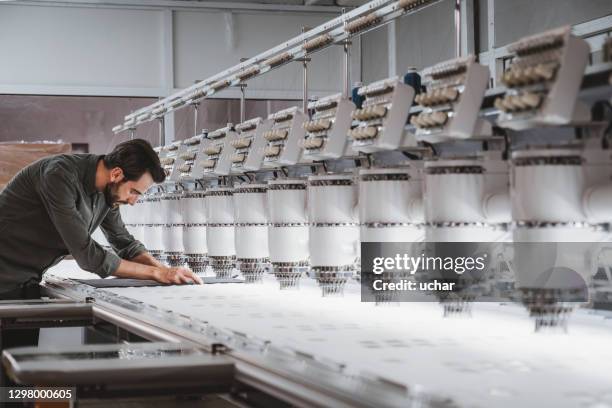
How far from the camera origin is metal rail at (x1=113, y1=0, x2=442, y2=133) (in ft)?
10.7

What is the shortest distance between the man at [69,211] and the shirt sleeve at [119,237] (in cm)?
27

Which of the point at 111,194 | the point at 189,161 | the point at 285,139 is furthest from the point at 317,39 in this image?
the point at 189,161

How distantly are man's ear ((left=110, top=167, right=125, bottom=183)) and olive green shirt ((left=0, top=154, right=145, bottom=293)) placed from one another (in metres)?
0.10

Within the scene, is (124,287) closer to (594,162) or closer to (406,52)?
(594,162)

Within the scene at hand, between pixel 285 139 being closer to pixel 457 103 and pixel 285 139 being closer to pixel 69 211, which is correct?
pixel 69 211

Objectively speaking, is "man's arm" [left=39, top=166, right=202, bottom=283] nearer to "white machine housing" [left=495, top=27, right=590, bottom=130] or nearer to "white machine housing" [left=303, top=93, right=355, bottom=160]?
"white machine housing" [left=303, top=93, right=355, bottom=160]

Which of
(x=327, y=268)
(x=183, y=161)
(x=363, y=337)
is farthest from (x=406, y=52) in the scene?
(x=363, y=337)

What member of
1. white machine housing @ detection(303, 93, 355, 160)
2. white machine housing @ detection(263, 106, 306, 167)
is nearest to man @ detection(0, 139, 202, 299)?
white machine housing @ detection(263, 106, 306, 167)

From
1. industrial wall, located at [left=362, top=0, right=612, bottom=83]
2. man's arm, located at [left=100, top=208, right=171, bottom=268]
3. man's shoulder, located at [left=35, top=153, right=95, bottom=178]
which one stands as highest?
industrial wall, located at [left=362, top=0, right=612, bottom=83]

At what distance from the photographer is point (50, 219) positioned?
167 inches

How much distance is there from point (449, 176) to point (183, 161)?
111 inches

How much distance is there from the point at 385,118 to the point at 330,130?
399mm

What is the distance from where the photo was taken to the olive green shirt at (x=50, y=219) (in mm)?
3965

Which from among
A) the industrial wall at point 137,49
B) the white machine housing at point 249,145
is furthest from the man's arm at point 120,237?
the industrial wall at point 137,49
